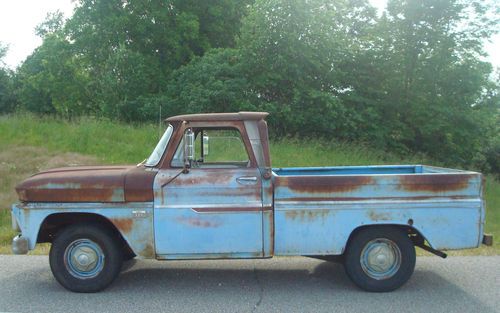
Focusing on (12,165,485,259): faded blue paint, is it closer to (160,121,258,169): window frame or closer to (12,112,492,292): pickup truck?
(12,112,492,292): pickup truck

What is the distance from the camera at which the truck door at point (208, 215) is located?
A: 5410mm

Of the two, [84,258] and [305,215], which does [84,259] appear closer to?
[84,258]

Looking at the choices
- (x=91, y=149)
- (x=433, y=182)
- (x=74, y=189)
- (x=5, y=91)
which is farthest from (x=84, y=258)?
(x=5, y=91)

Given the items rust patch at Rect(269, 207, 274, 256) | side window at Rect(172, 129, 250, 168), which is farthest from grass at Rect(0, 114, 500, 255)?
rust patch at Rect(269, 207, 274, 256)

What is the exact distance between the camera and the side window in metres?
5.66

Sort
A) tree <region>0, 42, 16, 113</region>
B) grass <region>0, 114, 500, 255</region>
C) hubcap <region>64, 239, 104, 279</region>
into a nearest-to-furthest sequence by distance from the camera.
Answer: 1. hubcap <region>64, 239, 104, 279</region>
2. grass <region>0, 114, 500, 255</region>
3. tree <region>0, 42, 16, 113</region>

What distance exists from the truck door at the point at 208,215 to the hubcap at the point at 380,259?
124 centimetres

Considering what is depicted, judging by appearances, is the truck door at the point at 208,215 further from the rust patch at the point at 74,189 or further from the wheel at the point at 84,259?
the wheel at the point at 84,259

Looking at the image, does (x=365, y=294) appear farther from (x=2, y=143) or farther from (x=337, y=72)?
(x=337, y=72)

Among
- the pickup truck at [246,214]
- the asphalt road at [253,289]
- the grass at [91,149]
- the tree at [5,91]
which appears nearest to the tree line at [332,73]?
the grass at [91,149]

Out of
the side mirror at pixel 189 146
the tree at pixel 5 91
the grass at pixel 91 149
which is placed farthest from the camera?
the tree at pixel 5 91

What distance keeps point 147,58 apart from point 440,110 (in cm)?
1504

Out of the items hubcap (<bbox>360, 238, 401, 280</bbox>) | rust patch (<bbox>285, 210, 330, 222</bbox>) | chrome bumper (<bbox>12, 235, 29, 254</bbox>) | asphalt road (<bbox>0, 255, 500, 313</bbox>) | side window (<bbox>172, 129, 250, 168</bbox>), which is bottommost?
asphalt road (<bbox>0, 255, 500, 313</bbox>)

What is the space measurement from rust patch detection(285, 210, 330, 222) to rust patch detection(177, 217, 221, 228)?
0.81m
